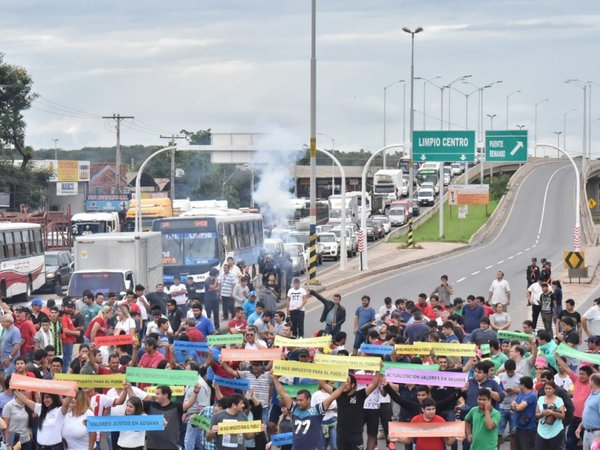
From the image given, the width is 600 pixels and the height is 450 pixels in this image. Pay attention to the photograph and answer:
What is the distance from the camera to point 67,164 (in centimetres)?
8556

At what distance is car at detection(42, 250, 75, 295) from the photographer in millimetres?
45531

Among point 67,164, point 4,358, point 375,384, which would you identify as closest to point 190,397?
point 375,384

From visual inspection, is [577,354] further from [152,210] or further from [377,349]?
[152,210]

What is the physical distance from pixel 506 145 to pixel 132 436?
46266 millimetres

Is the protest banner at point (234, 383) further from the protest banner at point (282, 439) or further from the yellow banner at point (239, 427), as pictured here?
the yellow banner at point (239, 427)

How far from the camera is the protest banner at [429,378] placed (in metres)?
14.7

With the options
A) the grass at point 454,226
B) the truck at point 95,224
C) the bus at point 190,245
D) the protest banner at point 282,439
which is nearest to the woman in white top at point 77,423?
the protest banner at point 282,439

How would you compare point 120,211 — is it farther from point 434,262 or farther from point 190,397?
point 190,397

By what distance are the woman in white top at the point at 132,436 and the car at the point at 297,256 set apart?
33590 millimetres

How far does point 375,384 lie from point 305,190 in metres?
108

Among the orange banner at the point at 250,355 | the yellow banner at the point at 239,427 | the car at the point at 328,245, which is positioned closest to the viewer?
the yellow banner at the point at 239,427

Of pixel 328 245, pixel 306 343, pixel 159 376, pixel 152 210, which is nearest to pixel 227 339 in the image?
pixel 306 343

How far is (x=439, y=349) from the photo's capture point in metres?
16.8

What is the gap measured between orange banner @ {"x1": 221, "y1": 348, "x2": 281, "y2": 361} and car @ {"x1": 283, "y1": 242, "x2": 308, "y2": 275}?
101 ft
